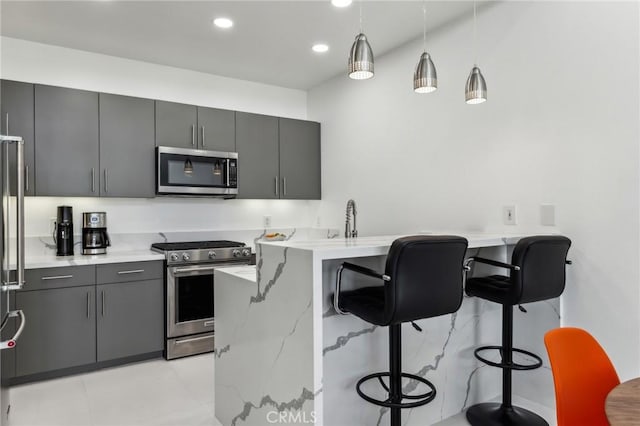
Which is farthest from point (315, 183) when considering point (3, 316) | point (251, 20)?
point (3, 316)

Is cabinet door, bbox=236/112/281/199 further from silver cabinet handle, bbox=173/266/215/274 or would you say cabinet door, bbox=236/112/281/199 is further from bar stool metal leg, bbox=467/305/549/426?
bar stool metal leg, bbox=467/305/549/426

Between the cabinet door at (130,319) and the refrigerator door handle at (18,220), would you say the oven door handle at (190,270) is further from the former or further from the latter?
the refrigerator door handle at (18,220)

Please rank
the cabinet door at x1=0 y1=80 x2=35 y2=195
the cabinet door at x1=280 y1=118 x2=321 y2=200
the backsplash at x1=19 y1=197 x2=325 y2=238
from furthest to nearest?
the cabinet door at x1=280 y1=118 x2=321 y2=200, the backsplash at x1=19 y1=197 x2=325 y2=238, the cabinet door at x1=0 y1=80 x2=35 y2=195

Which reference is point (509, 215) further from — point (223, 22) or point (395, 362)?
point (223, 22)

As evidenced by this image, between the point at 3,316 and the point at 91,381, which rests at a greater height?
the point at 3,316

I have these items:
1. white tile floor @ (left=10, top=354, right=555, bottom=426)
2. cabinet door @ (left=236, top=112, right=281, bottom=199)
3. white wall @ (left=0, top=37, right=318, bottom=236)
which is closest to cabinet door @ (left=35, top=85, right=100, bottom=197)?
white wall @ (left=0, top=37, right=318, bottom=236)

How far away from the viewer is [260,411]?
2033 mm

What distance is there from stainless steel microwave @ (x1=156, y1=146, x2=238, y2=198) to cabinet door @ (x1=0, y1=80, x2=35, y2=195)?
919 millimetres

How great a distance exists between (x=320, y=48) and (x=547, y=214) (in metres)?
2.24

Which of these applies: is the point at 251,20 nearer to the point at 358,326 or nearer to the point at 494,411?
the point at 358,326

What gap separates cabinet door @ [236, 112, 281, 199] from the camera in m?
4.13

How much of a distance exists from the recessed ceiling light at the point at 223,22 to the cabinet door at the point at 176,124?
3.13ft

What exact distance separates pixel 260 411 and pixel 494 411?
1.35m

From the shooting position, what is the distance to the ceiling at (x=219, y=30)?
2.85 metres
